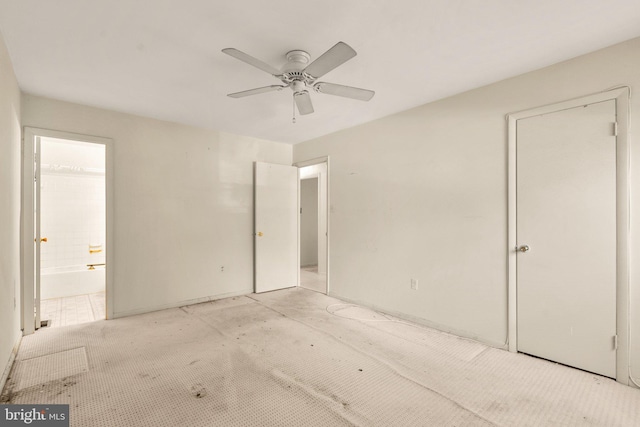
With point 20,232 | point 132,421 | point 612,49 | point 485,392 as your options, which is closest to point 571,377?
point 485,392

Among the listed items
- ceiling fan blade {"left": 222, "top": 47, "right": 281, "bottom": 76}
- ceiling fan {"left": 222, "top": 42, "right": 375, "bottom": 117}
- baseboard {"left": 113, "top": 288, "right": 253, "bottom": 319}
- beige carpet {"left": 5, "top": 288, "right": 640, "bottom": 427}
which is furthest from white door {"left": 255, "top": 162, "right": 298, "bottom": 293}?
ceiling fan blade {"left": 222, "top": 47, "right": 281, "bottom": 76}

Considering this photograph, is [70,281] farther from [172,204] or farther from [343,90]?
[343,90]

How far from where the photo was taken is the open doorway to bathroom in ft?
14.6

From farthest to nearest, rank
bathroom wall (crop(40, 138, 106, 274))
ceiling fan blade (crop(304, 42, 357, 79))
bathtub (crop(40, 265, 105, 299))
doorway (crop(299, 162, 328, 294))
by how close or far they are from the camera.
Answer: doorway (crop(299, 162, 328, 294)), bathroom wall (crop(40, 138, 106, 274)), bathtub (crop(40, 265, 105, 299)), ceiling fan blade (crop(304, 42, 357, 79))

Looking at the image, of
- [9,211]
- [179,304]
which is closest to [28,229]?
[9,211]

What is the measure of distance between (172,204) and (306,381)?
2813 mm

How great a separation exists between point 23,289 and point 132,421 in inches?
90.2

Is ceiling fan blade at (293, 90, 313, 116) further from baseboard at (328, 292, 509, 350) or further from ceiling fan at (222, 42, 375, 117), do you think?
baseboard at (328, 292, 509, 350)

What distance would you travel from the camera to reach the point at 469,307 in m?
2.89

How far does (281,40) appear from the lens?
6.77 ft

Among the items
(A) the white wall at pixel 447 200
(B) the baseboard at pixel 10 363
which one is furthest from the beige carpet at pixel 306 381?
(A) the white wall at pixel 447 200

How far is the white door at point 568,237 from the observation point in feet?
7.16

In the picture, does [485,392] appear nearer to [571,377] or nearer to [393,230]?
[571,377]

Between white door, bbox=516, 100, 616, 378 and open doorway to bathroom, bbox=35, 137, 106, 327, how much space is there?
5.19 meters
